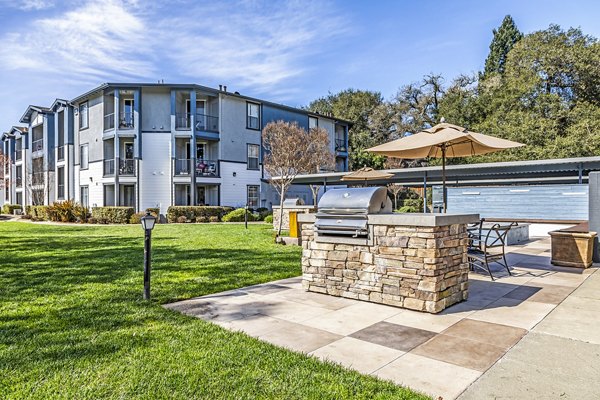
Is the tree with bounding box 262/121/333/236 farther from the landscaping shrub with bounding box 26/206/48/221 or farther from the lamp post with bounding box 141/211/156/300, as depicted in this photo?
the lamp post with bounding box 141/211/156/300

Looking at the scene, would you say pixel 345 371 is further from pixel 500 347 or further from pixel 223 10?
pixel 223 10

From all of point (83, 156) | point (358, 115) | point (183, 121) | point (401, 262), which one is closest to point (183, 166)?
point (183, 121)

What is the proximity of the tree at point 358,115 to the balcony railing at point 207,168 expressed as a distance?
572 inches

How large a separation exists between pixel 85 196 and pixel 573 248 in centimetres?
2757

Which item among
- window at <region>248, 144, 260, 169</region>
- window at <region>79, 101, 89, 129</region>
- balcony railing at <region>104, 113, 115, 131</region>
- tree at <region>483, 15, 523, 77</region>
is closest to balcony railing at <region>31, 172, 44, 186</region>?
window at <region>79, 101, 89, 129</region>

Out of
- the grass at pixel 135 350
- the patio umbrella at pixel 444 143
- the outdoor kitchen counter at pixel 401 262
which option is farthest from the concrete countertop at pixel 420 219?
the grass at pixel 135 350

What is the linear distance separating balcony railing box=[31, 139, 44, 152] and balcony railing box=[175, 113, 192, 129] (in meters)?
15.6

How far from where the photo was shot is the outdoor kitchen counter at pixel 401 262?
→ 4.29 meters

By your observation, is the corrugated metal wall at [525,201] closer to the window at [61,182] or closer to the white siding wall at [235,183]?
the white siding wall at [235,183]

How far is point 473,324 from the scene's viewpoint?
397 cm

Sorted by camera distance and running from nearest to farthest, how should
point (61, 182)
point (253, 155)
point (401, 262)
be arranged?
point (401, 262) < point (253, 155) < point (61, 182)

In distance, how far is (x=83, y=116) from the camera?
2698cm

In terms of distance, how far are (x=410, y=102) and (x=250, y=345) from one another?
33.8 metres

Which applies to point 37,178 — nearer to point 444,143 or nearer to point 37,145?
point 37,145
